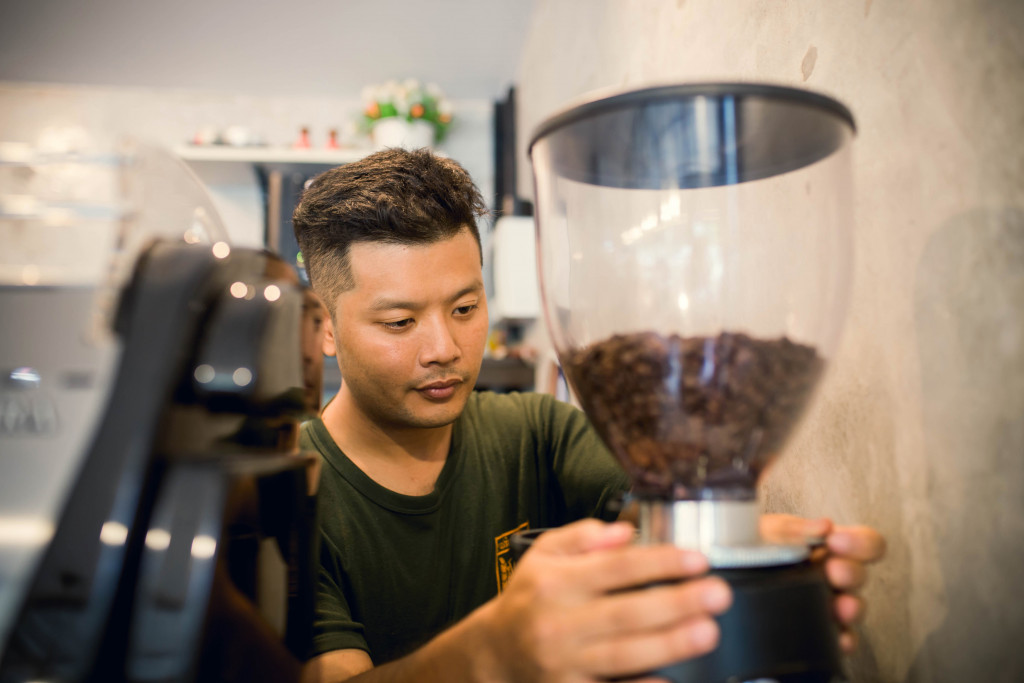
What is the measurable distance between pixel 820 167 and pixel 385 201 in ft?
2.24

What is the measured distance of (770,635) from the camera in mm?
377

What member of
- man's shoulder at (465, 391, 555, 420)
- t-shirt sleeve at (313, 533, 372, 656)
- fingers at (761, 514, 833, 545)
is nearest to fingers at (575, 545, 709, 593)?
fingers at (761, 514, 833, 545)

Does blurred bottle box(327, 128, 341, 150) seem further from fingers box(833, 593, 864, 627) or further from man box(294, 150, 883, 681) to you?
fingers box(833, 593, 864, 627)

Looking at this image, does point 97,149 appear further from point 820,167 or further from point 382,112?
point 382,112

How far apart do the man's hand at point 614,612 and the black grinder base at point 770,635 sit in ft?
0.04

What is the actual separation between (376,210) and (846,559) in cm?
79

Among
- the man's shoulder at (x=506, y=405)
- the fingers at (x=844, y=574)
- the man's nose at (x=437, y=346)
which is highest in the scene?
the man's nose at (x=437, y=346)

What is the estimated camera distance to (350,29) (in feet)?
8.98

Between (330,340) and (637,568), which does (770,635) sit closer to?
(637,568)

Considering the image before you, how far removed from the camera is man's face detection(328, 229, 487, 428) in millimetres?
960

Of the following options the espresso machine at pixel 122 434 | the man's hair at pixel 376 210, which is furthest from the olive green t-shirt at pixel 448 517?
the espresso machine at pixel 122 434

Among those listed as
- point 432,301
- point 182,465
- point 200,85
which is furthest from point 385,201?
point 200,85

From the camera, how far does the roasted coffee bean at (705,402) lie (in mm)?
433

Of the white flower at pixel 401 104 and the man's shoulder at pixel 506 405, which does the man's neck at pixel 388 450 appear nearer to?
the man's shoulder at pixel 506 405
